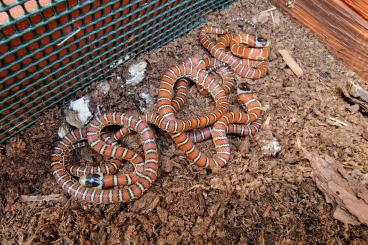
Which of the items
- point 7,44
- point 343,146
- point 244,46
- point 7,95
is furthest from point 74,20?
point 343,146

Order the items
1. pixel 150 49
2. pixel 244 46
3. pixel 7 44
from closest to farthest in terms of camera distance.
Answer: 1. pixel 7 44
2. pixel 150 49
3. pixel 244 46

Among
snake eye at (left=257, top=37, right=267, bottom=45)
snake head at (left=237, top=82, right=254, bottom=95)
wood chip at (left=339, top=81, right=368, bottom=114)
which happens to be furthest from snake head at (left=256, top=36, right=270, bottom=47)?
wood chip at (left=339, top=81, right=368, bottom=114)

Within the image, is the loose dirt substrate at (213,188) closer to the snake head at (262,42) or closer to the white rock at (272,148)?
the white rock at (272,148)

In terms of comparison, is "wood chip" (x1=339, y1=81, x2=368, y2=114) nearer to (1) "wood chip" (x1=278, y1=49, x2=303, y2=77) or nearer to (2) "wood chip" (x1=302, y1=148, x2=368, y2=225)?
(1) "wood chip" (x1=278, y1=49, x2=303, y2=77)

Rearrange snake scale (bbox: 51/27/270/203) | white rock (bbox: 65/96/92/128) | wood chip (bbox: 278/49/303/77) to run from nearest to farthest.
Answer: snake scale (bbox: 51/27/270/203), white rock (bbox: 65/96/92/128), wood chip (bbox: 278/49/303/77)

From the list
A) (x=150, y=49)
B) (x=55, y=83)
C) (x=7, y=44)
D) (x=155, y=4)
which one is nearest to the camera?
(x=7, y=44)

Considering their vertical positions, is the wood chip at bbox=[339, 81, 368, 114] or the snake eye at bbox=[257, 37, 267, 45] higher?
the snake eye at bbox=[257, 37, 267, 45]

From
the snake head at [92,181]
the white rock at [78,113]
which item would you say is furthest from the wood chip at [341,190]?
the white rock at [78,113]

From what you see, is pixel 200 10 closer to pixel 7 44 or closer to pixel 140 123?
pixel 140 123
